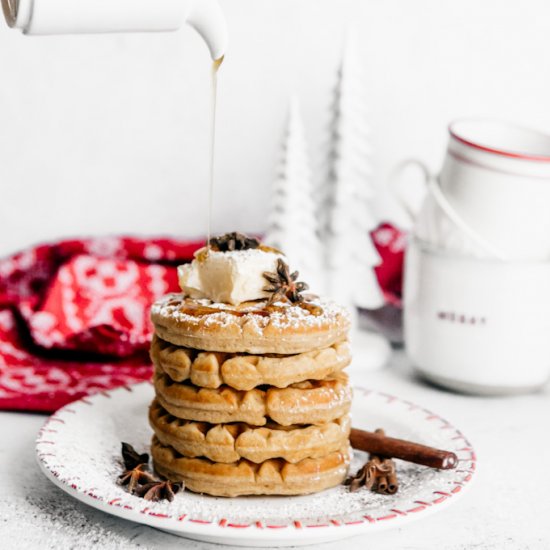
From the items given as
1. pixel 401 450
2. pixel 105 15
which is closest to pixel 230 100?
pixel 105 15

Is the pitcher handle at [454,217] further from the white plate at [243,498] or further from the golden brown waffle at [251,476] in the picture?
the golden brown waffle at [251,476]

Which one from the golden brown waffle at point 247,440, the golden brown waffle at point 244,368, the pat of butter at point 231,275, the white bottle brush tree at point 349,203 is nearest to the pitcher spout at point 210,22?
the pat of butter at point 231,275

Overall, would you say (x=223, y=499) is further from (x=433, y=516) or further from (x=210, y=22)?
(x=210, y=22)

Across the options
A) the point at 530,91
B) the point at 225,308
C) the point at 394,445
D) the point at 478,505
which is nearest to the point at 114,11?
the point at 225,308

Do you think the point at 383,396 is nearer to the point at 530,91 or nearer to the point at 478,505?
the point at 478,505

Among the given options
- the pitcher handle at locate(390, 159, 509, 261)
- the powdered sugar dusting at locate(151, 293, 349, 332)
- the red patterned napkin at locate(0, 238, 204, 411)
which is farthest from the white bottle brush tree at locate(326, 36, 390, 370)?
the powdered sugar dusting at locate(151, 293, 349, 332)

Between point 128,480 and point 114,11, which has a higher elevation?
point 114,11
